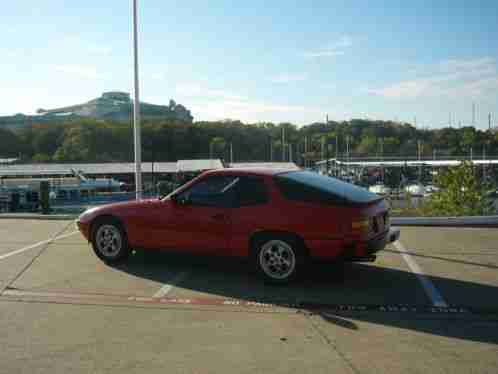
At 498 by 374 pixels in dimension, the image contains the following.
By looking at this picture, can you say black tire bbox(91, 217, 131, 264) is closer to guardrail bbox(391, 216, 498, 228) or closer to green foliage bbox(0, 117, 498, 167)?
guardrail bbox(391, 216, 498, 228)

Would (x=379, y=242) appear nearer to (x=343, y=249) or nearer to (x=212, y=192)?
(x=343, y=249)

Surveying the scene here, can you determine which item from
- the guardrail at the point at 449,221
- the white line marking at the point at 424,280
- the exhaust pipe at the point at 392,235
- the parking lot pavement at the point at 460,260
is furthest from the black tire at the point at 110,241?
the guardrail at the point at 449,221

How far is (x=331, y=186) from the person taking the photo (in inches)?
248

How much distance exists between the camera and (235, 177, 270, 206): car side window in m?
6.11

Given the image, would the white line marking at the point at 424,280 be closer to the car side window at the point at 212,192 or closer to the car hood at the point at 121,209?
the car side window at the point at 212,192

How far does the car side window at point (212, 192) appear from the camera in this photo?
632 cm

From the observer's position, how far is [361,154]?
69875 mm

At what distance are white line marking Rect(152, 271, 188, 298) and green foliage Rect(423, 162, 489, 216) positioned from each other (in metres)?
8.51

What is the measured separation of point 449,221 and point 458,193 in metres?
4.05

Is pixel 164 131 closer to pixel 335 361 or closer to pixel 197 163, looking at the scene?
pixel 197 163

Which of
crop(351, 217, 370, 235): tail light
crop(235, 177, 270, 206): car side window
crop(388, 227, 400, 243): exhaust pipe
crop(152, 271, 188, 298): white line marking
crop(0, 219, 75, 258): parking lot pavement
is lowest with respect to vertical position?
crop(152, 271, 188, 298): white line marking

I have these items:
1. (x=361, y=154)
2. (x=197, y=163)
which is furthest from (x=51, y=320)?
(x=361, y=154)

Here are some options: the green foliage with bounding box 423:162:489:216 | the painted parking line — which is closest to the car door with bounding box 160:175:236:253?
the painted parking line

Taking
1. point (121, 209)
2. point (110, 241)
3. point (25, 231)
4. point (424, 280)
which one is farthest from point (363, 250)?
point (25, 231)
